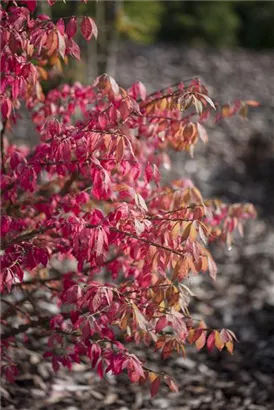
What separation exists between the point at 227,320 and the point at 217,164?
115 inches

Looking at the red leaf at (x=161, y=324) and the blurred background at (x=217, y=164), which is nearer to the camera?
the red leaf at (x=161, y=324)

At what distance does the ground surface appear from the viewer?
343cm

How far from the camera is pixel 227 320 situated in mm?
4363

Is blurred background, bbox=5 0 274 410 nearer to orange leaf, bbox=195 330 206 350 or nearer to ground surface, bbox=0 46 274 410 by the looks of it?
ground surface, bbox=0 46 274 410

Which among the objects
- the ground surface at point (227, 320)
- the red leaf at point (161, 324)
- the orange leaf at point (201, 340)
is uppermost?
the red leaf at point (161, 324)

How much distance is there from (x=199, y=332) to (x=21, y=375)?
1273 mm

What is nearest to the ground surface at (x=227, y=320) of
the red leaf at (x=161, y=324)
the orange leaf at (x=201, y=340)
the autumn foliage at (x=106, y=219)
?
the autumn foliage at (x=106, y=219)

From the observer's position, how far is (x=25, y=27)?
262 centimetres

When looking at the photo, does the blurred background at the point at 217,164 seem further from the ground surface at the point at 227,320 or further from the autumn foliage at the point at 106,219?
the autumn foliage at the point at 106,219

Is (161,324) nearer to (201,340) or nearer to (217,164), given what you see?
(201,340)

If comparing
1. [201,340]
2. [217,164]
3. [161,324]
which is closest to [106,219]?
[161,324]

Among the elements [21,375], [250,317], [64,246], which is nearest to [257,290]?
[250,317]

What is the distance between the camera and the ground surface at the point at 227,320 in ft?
11.2

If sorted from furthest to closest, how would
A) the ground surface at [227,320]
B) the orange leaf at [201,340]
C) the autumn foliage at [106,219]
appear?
1. the ground surface at [227,320]
2. the orange leaf at [201,340]
3. the autumn foliage at [106,219]
